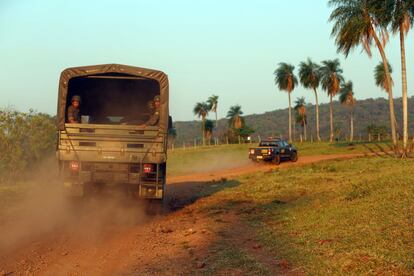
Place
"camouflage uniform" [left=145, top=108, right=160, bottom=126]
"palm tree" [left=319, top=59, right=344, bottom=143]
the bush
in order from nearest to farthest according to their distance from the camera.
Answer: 1. "camouflage uniform" [left=145, top=108, right=160, bottom=126]
2. the bush
3. "palm tree" [left=319, top=59, right=344, bottom=143]

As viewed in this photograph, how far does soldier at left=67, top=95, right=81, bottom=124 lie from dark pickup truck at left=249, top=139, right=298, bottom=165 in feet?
60.4

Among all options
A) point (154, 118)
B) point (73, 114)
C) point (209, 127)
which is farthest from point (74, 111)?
point (209, 127)

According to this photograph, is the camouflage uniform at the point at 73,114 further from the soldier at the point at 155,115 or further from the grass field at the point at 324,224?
the grass field at the point at 324,224

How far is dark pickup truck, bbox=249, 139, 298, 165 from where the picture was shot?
29000 mm

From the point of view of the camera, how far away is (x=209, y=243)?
8227mm

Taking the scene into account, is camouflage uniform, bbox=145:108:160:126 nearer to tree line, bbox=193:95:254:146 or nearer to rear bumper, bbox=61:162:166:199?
rear bumper, bbox=61:162:166:199

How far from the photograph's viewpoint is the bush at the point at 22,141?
1116 inches

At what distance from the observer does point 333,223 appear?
355 inches

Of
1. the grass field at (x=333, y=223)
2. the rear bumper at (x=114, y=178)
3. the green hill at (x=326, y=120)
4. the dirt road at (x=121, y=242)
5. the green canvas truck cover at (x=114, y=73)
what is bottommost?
the dirt road at (x=121, y=242)

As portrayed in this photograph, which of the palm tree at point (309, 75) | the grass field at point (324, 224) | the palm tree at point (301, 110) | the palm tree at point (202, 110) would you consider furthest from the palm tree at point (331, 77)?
the grass field at point (324, 224)

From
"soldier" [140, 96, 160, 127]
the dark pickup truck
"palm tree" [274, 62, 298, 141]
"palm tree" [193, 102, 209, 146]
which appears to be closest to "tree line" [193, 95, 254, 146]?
"palm tree" [193, 102, 209, 146]

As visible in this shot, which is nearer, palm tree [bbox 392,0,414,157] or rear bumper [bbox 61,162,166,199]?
rear bumper [bbox 61,162,166,199]

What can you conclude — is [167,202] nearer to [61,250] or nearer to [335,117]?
[61,250]

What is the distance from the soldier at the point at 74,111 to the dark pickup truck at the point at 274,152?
18415 mm
